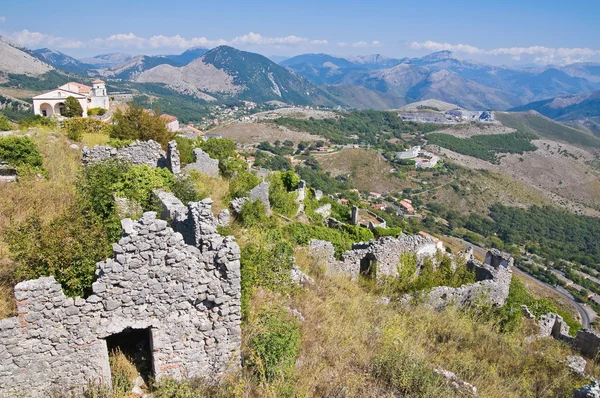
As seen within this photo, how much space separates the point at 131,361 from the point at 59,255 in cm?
193

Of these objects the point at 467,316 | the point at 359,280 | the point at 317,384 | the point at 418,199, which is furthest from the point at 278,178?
the point at 418,199

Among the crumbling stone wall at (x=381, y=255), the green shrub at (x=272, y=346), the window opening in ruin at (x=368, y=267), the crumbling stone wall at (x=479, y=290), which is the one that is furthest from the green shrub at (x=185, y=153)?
the green shrub at (x=272, y=346)

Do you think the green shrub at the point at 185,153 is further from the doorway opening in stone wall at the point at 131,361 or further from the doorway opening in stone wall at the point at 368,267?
the doorway opening in stone wall at the point at 131,361

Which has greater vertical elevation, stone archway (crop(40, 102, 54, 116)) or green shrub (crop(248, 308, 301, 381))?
stone archway (crop(40, 102, 54, 116))

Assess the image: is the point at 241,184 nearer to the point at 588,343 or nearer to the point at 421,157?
the point at 588,343

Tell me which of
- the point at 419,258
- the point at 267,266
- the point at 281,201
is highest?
the point at 267,266

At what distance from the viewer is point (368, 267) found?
1329 cm

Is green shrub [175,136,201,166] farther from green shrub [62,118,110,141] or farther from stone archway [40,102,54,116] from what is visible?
stone archway [40,102,54,116]

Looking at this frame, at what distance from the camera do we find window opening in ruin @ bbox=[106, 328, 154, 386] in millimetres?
5781

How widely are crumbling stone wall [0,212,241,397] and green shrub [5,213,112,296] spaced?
1.54 feet

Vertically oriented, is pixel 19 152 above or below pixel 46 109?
below

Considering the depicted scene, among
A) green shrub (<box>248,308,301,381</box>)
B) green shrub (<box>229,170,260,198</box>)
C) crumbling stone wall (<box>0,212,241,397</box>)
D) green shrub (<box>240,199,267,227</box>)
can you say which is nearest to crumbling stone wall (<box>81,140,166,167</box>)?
green shrub (<box>229,170,260,198</box>)

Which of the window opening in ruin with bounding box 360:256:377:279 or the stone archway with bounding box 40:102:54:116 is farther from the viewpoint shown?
the stone archway with bounding box 40:102:54:116

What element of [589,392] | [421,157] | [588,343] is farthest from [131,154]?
[421,157]
